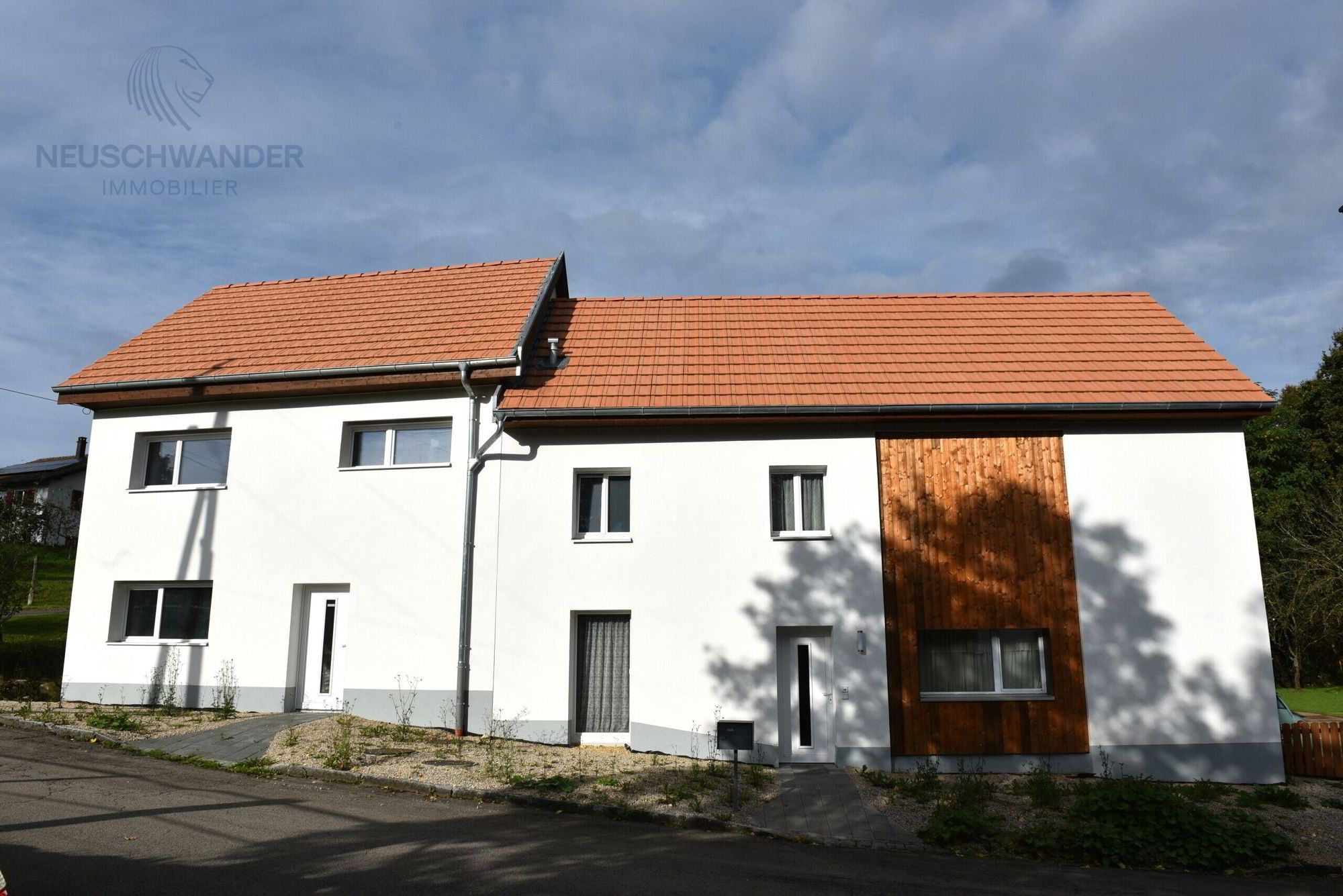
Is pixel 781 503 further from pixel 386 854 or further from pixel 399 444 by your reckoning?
pixel 386 854

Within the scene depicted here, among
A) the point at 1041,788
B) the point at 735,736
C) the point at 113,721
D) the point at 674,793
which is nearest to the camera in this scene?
the point at 735,736

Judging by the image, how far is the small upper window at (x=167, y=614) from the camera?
13.5 meters

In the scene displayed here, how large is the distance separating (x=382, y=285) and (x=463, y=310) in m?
2.56

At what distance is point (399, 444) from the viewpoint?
529 inches

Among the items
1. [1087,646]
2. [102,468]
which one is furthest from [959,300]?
[102,468]

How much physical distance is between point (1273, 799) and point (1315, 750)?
2.08m

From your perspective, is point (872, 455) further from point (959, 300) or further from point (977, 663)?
point (959, 300)

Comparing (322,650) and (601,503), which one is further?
(322,650)

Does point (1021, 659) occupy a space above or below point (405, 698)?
above

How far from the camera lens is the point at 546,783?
9758 millimetres

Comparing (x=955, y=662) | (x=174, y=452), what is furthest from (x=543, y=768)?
(x=174, y=452)

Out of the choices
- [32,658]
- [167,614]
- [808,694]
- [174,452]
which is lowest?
[808,694]

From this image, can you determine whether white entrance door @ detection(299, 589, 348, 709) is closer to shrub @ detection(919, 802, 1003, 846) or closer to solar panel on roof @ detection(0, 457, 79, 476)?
shrub @ detection(919, 802, 1003, 846)

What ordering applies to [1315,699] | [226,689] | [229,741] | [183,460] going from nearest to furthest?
1. [229,741]
2. [226,689]
3. [183,460]
4. [1315,699]
